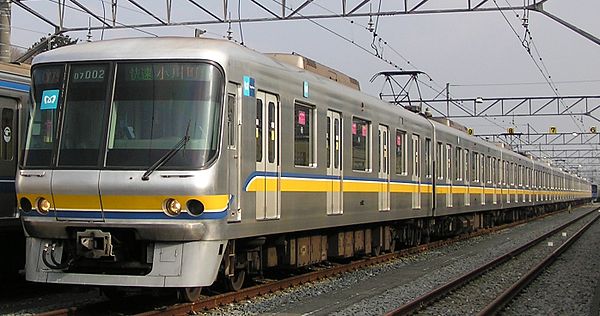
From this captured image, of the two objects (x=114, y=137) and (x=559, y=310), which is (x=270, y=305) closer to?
(x=114, y=137)

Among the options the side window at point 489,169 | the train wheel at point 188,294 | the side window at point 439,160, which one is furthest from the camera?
the side window at point 489,169

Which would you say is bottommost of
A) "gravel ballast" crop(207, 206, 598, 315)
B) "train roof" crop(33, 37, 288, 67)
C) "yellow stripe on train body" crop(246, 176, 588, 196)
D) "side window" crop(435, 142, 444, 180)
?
"gravel ballast" crop(207, 206, 598, 315)

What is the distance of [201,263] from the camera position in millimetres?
8727

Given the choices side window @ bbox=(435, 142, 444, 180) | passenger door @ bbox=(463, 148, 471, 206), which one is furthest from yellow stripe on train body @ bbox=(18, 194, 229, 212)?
passenger door @ bbox=(463, 148, 471, 206)

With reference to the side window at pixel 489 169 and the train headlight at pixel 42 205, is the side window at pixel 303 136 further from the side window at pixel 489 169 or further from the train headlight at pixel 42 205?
the side window at pixel 489 169

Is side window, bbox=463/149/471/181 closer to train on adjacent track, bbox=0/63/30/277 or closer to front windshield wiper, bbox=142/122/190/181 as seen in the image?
train on adjacent track, bbox=0/63/30/277

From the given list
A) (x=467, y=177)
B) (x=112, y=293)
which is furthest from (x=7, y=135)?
(x=467, y=177)

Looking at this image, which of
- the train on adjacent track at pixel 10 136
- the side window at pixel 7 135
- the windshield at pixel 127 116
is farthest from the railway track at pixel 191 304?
the side window at pixel 7 135

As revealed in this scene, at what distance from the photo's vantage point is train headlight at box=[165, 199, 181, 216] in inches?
338

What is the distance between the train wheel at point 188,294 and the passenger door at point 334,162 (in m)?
3.49

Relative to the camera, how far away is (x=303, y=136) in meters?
11.6

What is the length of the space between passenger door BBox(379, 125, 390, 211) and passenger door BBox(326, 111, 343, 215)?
2387 mm

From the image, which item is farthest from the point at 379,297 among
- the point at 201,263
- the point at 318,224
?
the point at 201,263

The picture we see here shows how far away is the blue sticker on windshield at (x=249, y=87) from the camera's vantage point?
9.74 meters
